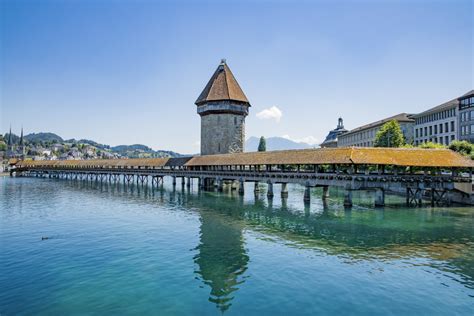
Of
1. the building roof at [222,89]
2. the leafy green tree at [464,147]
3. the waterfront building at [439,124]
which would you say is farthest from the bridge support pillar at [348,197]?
the waterfront building at [439,124]

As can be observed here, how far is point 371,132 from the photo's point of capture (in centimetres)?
6738

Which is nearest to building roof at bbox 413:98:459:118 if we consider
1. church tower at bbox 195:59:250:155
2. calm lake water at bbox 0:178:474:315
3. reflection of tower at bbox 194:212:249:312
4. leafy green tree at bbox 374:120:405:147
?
leafy green tree at bbox 374:120:405:147

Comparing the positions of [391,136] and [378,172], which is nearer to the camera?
[378,172]

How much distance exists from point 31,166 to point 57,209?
223 feet

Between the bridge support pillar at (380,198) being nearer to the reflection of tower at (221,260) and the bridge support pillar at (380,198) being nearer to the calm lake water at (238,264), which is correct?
the calm lake water at (238,264)

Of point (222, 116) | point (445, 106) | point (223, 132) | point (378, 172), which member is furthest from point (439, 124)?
point (222, 116)

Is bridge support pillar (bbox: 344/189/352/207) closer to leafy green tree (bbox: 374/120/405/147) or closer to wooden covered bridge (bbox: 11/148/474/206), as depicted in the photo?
wooden covered bridge (bbox: 11/148/474/206)

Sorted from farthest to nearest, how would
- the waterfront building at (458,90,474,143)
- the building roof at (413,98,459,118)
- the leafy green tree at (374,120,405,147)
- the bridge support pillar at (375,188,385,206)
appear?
the building roof at (413,98,459,118)
the leafy green tree at (374,120,405,147)
the waterfront building at (458,90,474,143)
the bridge support pillar at (375,188,385,206)

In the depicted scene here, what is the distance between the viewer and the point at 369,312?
8234mm

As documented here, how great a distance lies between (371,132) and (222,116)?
34.8 m

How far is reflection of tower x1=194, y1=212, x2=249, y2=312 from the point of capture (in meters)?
9.48

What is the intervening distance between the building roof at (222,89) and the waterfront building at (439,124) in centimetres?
2872

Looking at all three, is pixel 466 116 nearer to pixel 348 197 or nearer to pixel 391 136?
pixel 391 136

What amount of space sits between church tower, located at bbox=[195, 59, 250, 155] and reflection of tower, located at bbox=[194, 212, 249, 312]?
30944mm
